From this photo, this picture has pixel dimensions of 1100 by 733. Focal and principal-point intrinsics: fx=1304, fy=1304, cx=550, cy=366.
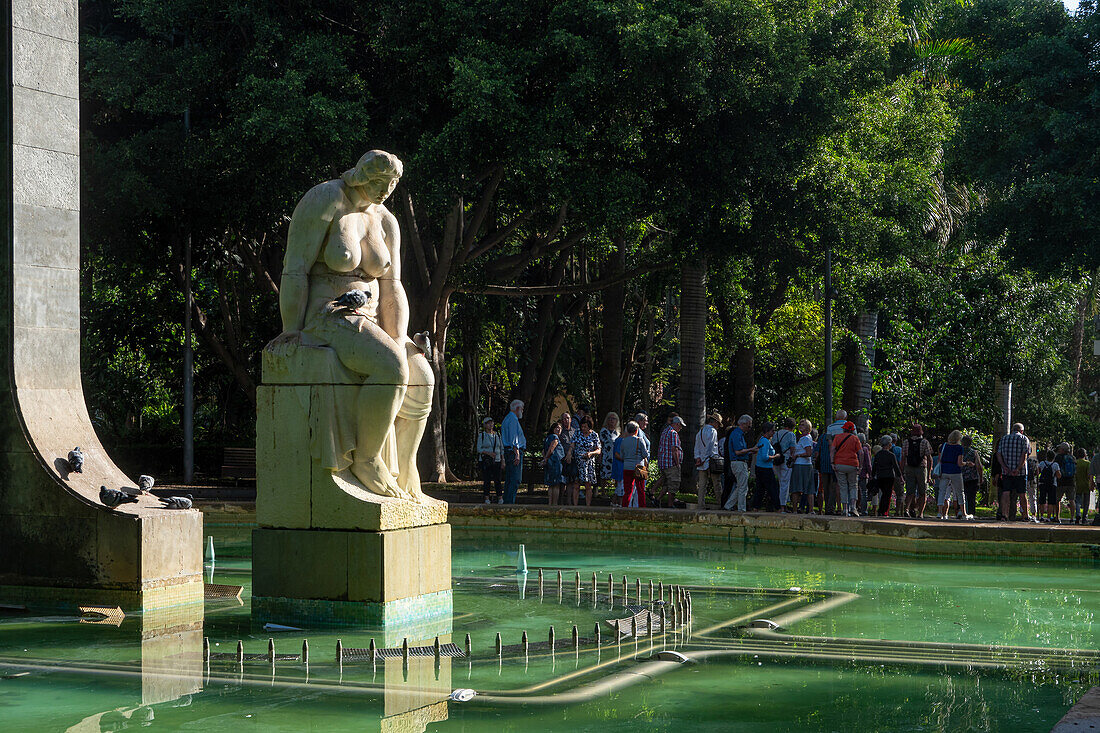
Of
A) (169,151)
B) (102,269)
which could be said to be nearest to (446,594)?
→ (169,151)

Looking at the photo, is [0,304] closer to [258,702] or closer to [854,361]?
[258,702]

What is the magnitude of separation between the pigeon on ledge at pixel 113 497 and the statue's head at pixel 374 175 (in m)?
2.90

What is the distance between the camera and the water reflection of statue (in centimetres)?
919

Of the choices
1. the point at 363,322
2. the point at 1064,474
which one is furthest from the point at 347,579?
the point at 1064,474

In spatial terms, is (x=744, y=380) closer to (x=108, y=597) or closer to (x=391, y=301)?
(x=391, y=301)

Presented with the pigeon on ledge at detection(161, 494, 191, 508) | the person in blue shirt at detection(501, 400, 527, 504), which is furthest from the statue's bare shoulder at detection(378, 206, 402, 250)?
the person in blue shirt at detection(501, 400, 527, 504)

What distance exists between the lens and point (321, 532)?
9.22 m

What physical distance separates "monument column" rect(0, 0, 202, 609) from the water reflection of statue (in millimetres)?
1803

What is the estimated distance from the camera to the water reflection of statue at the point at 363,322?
30.1ft

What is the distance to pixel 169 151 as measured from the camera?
21.5m

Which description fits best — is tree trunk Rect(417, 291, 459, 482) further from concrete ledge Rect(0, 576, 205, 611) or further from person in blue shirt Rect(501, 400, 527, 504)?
concrete ledge Rect(0, 576, 205, 611)

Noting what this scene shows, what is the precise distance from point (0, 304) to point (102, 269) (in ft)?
65.4

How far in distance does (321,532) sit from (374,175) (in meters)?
2.60

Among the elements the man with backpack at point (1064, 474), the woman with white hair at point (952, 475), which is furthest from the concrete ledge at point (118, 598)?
the man with backpack at point (1064, 474)
